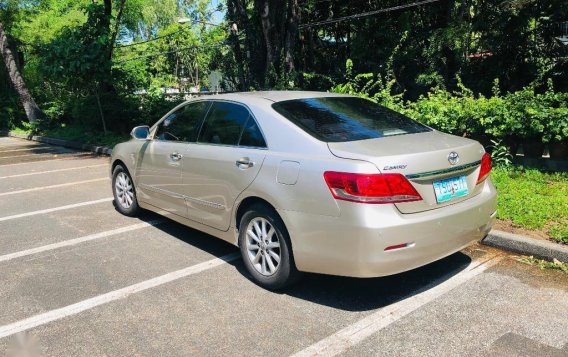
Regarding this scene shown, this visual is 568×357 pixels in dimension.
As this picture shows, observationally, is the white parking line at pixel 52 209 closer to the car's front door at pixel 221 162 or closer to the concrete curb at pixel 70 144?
the car's front door at pixel 221 162

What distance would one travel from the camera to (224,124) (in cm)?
468

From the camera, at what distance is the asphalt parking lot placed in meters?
3.22

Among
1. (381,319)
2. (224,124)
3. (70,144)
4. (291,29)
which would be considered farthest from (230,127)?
(70,144)

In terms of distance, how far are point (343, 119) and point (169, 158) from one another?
198 cm

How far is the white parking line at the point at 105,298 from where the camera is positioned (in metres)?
3.55

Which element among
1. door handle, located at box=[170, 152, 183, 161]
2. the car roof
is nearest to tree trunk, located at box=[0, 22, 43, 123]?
door handle, located at box=[170, 152, 183, 161]

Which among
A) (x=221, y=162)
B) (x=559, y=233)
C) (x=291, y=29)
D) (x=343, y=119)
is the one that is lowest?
(x=559, y=233)

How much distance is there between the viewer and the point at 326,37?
56.1 ft

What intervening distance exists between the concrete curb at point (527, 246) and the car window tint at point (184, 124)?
311 centimetres

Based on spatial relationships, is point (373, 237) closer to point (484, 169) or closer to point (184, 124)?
point (484, 169)

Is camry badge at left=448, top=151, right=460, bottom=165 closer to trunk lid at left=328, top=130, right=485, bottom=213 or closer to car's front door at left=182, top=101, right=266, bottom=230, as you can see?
trunk lid at left=328, top=130, right=485, bottom=213

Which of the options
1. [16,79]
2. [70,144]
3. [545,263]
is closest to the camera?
[545,263]

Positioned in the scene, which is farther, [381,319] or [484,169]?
[484,169]

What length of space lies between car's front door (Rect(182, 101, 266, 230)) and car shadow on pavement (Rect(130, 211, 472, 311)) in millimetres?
623
